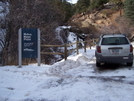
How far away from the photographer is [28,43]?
788cm

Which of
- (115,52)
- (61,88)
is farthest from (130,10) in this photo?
(61,88)

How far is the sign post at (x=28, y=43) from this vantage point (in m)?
7.80

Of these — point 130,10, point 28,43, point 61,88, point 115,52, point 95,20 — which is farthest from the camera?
point 95,20

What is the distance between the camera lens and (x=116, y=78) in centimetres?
580

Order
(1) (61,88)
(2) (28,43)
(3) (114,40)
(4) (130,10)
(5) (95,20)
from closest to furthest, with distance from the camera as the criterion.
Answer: (1) (61,88) < (3) (114,40) < (2) (28,43) < (4) (130,10) < (5) (95,20)

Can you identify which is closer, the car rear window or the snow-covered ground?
the snow-covered ground

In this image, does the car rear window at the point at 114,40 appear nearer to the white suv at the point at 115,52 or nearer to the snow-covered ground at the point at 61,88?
the white suv at the point at 115,52

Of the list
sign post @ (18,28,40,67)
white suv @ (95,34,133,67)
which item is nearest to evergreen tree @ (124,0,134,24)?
white suv @ (95,34,133,67)

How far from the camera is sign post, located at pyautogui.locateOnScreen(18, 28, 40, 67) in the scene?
780cm

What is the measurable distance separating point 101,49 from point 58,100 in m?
4.12

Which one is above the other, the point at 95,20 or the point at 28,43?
the point at 95,20

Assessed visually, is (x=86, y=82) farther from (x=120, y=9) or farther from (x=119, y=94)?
(x=120, y=9)

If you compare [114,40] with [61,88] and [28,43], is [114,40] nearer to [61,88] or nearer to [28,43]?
[61,88]

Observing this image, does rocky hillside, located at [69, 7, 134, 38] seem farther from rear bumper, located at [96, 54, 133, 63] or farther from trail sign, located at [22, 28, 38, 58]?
trail sign, located at [22, 28, 38, 58]
